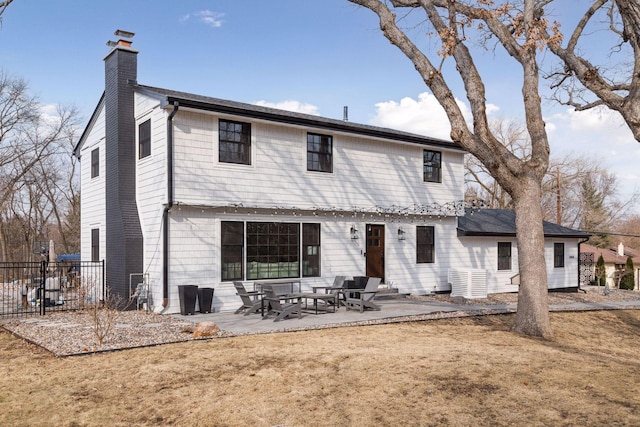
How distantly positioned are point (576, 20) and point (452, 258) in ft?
31.3

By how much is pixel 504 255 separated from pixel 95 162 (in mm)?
15689

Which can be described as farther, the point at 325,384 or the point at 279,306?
the point at 279,306

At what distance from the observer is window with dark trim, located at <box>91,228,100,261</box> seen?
16.6 m

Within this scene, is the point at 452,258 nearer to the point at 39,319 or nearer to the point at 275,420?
the point at 39,319

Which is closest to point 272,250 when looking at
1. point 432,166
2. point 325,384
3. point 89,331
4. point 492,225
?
point 89,331

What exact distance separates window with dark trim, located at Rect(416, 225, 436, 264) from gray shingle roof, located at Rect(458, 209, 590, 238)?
137 centimetres

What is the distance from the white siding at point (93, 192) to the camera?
53.7 feet

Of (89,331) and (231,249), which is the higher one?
(231,249)

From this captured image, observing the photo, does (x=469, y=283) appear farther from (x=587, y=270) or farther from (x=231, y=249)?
(x=587, y=270)

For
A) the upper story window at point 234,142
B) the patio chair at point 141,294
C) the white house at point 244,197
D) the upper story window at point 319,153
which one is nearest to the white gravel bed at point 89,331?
the patio chair at point 141,294

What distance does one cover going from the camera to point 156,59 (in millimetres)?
16953

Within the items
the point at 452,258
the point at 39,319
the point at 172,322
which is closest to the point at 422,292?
the point at 452,258

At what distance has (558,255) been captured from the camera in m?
22.7

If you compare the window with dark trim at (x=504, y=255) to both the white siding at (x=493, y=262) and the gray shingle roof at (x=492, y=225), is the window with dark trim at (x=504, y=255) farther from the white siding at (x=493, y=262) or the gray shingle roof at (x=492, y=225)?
the gray shingle roof at (x=492, y=225)
